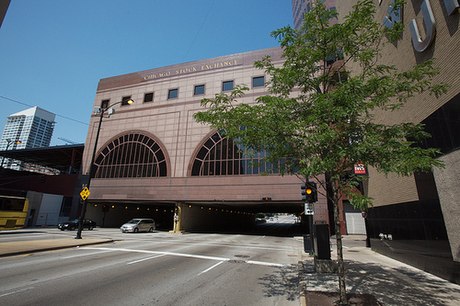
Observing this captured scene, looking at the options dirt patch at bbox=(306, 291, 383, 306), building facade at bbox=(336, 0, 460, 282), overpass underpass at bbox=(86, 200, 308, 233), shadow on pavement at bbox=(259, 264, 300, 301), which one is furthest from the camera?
overpass underpass at bbox=(86, 200, 308, 233)

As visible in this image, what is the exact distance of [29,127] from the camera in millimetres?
73875

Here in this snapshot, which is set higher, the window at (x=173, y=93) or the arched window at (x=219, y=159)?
the window at (x=173, y=93)

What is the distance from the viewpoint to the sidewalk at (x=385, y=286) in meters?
6.52

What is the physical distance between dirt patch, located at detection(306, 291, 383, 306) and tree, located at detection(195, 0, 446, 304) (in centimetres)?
42

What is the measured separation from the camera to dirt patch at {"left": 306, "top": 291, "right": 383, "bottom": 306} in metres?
6.01

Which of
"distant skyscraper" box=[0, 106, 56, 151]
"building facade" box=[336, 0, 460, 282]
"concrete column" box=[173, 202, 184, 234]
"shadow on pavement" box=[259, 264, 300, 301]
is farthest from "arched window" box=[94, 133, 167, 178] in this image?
"distant skyscraper" box=[0, 106, 56, 151]

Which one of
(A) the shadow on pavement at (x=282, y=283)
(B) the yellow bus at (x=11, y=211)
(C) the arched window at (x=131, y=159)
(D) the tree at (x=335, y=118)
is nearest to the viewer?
(D) the tree at (x=335, y=118)

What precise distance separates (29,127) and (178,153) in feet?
216

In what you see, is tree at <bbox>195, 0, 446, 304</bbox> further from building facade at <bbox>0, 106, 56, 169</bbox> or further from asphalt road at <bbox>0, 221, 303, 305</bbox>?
building facade at <bbox>0, 106, 56, 169</bbox>

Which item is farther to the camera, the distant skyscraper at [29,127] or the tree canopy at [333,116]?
the distant skyscraper at [29,127]

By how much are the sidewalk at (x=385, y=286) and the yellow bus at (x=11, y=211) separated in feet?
83.7

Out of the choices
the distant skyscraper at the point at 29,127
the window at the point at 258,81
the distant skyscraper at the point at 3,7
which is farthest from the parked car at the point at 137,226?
the distant skyscraper at the point at 29,127

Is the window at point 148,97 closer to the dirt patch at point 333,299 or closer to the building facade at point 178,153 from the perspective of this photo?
the building facade at point 178,153

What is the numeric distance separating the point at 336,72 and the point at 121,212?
47267 mm
